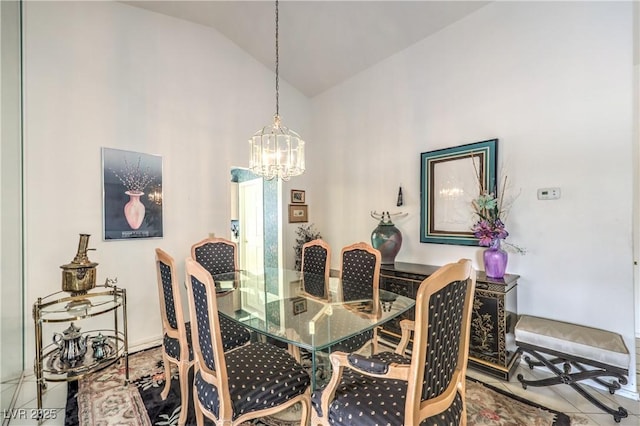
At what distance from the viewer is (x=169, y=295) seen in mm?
2014

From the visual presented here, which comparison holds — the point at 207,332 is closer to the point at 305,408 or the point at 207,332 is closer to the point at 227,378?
the point at 227,378

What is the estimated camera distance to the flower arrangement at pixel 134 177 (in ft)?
9.89

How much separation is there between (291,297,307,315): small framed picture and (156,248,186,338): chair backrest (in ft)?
2.54

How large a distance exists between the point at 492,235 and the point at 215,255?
2844 mm

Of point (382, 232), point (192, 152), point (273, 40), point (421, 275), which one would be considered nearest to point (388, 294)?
point (421, 275)

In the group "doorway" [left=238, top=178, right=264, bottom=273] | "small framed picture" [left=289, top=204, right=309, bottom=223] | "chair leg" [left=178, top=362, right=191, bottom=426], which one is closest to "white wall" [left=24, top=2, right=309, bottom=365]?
"doorway" [left=238, top=178, right=264, bottom=273]

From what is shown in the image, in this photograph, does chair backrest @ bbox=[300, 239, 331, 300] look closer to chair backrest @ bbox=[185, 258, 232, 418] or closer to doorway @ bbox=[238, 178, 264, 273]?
chair backrest @ bbox=[185, 258, 232, 418]

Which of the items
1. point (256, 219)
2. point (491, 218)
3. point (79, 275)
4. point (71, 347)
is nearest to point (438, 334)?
point (491, 218)

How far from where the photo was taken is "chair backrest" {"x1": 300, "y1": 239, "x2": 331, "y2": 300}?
2.85m

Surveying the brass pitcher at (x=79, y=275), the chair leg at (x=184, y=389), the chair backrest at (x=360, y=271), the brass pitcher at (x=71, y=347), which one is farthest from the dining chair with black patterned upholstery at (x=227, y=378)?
the brass pitcher at (x=71, y=347)

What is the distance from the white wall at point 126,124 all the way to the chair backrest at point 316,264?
137 cm

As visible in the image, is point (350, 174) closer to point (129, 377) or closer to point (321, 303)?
point (321, 303)

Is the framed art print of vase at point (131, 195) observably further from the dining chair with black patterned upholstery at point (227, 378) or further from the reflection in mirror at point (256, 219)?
the dining chair with black patterned upholstery at point (227, 378)

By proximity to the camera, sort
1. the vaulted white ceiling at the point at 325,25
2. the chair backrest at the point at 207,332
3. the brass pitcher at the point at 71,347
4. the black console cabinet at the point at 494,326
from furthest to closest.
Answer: the vaulted white ceiling at the point at 325,25
the black console cabinet at the point at 494,326
the brass pitcher at the point at 71,347
the chair backrest at the point at 207,332
